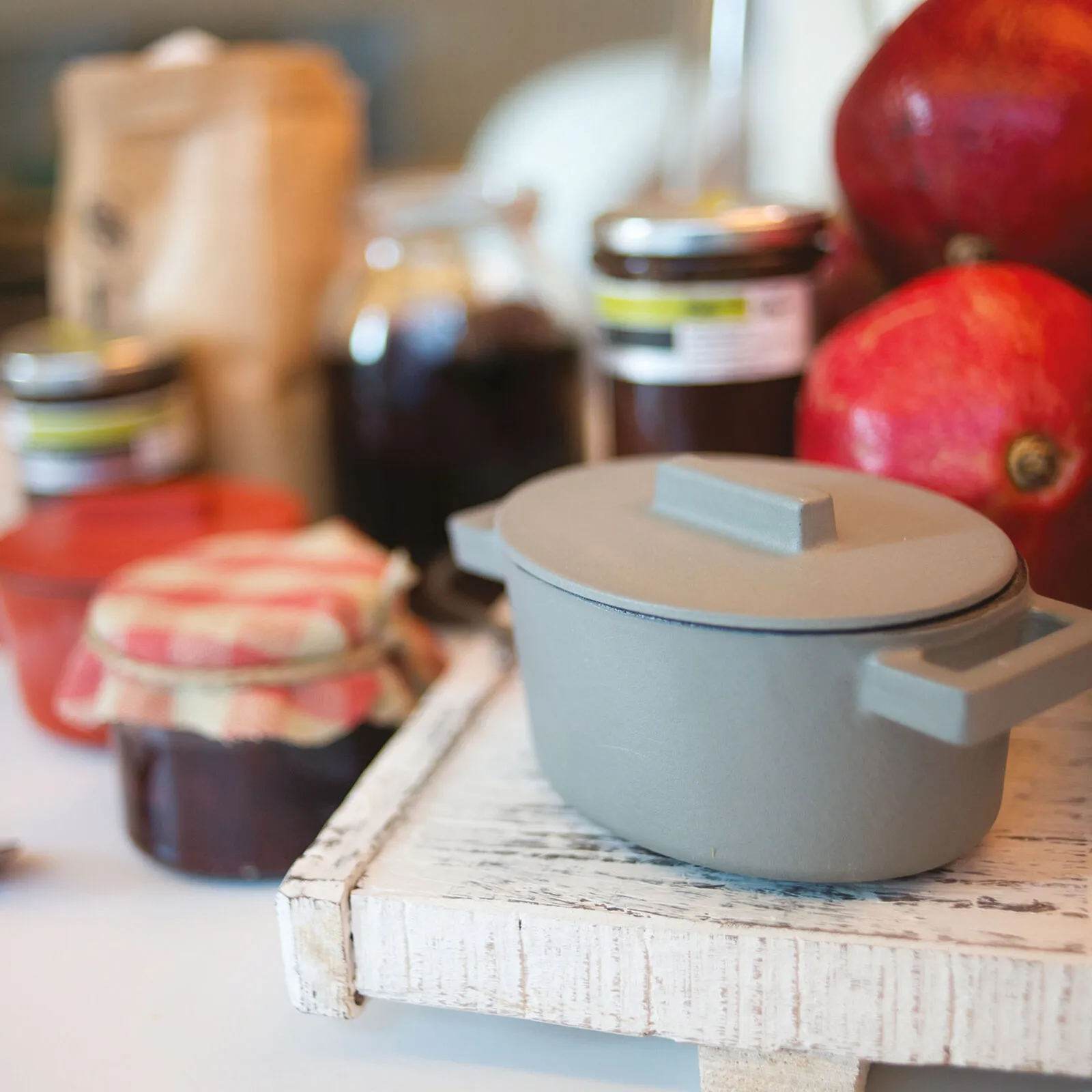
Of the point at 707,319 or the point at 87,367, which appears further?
the point at 87,367

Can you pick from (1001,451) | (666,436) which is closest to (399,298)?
(666,436)

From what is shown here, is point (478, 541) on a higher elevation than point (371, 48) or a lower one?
lower

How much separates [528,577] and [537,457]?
34cm

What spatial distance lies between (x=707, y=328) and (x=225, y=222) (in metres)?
0.36

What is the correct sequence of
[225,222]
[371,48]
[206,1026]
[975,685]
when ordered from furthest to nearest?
[371,48], [225,222], [206,1026], [975,685]

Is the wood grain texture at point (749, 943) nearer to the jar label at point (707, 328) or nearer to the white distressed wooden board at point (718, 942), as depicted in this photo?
the white distressed wooden board at point (718, 942)

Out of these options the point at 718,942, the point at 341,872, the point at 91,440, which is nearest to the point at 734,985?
the point at 718,942

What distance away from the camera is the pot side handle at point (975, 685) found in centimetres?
27

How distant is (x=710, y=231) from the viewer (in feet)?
1.59

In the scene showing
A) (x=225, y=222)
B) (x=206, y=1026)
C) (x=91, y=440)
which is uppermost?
(x=225, y=222)

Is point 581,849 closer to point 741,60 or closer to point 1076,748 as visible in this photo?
point 1076,748

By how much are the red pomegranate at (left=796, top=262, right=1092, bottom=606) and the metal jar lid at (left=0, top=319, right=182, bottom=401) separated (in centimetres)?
40

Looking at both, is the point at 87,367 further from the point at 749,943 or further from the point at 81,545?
the point at 749,943

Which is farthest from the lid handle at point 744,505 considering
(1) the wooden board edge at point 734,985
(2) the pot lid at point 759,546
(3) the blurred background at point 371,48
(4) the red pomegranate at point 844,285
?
(3) the blurred background at point 371,48
